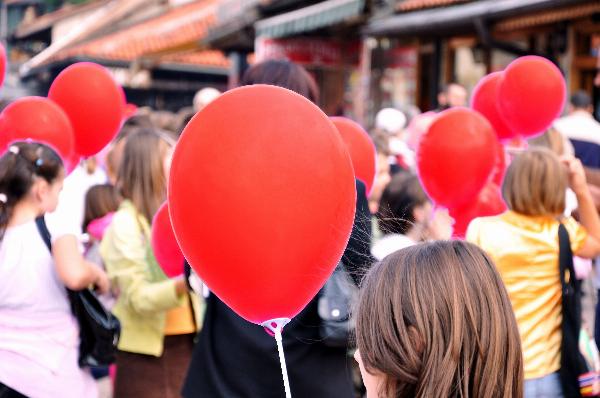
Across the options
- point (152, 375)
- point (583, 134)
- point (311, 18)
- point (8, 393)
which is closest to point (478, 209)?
point (152, 375)

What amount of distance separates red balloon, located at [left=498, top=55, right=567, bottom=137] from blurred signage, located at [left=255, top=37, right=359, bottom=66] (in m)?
8.79

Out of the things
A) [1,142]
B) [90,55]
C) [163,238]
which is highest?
[1,142]

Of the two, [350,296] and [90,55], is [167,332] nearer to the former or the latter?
[350,296]

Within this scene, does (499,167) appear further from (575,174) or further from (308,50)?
(308,50)

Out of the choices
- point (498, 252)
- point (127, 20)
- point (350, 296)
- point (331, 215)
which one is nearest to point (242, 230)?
point (331, 215)

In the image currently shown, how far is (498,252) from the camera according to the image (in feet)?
11.2

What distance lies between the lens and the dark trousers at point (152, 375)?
3.84 meters

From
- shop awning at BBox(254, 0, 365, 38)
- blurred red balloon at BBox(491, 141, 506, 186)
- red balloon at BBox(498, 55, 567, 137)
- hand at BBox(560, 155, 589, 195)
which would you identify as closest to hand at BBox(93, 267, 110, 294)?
blurred red balloon at BBox(491, 141, 506, 186)

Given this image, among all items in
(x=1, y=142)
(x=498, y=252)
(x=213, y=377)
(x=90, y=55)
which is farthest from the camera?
(x=90, y=55)

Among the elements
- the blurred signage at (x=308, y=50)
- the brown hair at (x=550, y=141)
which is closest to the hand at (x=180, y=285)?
the brown hair at (x=550, y=141)

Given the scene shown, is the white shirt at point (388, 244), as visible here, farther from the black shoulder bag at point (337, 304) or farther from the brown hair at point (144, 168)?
the brown hair at point (144, 168)

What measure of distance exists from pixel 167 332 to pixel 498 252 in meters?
1.45

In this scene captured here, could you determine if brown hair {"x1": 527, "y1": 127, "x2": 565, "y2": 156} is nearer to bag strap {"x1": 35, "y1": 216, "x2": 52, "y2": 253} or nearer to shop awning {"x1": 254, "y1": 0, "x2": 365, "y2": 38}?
bag strap {"x1": 35, "y1": 216, "x2": 52, "y2": 253}

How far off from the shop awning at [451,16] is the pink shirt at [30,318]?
5416 mm
